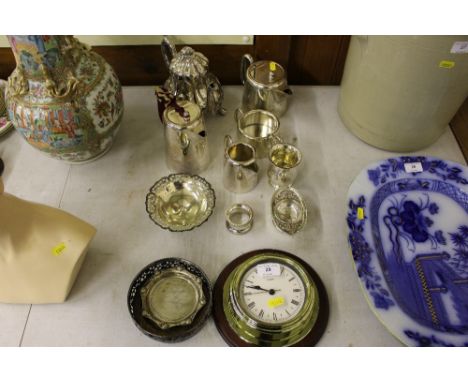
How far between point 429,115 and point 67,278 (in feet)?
2.76

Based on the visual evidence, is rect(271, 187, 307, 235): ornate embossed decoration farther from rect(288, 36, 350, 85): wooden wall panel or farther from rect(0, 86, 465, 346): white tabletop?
rect(288, 36, 350, 85): wooden wall panel

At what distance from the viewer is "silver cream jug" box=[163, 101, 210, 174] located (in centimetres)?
89

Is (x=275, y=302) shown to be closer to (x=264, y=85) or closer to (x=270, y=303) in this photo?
(x=270, y=303)

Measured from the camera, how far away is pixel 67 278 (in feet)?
2.55

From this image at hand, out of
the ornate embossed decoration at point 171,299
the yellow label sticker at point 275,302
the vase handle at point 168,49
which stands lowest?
the ornate embossed decoration at point 171,299

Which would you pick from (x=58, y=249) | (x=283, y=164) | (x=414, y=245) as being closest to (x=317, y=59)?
(x=283, y=164)

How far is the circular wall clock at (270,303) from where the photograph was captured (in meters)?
0.74

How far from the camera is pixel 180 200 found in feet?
3.07

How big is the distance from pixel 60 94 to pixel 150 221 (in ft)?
1.06

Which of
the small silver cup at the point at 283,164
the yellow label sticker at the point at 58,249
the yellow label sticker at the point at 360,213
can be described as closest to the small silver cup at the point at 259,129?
the small silver cup at the point at 283,164

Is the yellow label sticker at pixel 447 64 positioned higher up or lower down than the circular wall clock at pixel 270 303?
higher up

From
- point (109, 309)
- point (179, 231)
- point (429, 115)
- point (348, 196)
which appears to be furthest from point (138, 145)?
point (429, 115)

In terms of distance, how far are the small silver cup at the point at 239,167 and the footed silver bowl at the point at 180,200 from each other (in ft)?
0.20

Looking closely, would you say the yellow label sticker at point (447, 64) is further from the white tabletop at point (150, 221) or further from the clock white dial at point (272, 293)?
the clock white dial at point (272, 293)
